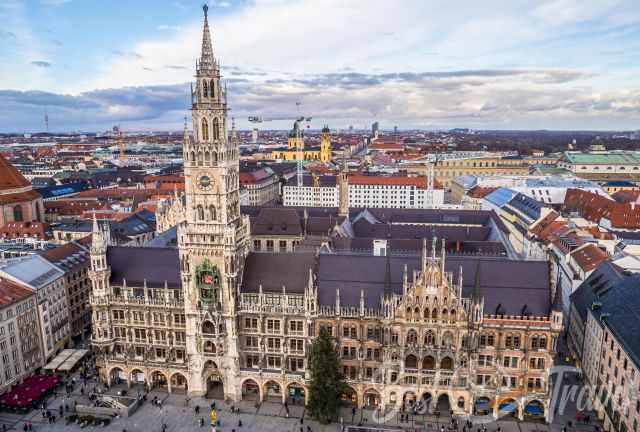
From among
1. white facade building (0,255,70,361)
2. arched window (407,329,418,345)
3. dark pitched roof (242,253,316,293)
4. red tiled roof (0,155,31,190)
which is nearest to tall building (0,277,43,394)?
white facade building (0,255,70,361)

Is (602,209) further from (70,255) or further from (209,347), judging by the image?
(70,255)

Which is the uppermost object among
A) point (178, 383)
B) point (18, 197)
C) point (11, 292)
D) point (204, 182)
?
point (204, 182)

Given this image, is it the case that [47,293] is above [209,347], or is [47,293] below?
above

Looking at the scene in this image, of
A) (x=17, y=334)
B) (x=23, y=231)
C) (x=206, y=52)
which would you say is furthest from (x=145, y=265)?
(x=23, y=231)

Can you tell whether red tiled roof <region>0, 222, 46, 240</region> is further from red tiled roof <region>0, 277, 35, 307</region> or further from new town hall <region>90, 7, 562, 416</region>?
new town hall <region>90, 7, 562, 416</region>

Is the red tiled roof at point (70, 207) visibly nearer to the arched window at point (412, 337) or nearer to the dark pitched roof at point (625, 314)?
the arched window at point (412, 337)

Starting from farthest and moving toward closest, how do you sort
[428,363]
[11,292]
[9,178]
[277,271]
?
[9,178]
[11,292]
[277,271]
[428,363]

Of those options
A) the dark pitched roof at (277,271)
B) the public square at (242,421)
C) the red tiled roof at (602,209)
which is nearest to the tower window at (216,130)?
the dark pitched roof at (277,271)
